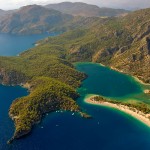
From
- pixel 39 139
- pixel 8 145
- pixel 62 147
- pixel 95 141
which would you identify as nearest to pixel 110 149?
pixel 95 141

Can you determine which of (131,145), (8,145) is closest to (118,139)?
(131,145)

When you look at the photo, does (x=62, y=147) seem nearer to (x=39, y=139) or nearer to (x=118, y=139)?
(x=39, y=139)

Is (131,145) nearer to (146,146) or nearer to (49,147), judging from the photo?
(146,146)

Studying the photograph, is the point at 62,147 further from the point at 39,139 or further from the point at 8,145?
the point at 8,145

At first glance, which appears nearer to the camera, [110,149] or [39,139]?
[110,149]

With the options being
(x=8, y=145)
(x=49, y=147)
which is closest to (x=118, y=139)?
(x=49, y=147)

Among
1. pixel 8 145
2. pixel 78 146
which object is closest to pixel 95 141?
pixel 78 146
